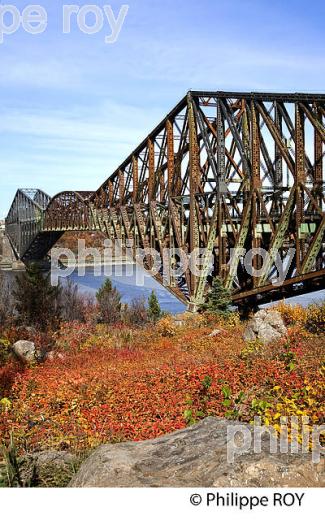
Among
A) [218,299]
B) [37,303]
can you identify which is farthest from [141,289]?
[218,299]

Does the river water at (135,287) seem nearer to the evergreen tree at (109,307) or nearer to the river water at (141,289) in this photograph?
the river water at (141,289)

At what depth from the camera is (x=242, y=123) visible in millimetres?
20312

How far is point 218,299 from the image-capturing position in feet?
70.1

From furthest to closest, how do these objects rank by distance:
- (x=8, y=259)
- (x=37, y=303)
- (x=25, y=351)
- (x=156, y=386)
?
(x=8, y=259) < (x=37, y=303) < (x=25, y=351) < (x=156, y=386)

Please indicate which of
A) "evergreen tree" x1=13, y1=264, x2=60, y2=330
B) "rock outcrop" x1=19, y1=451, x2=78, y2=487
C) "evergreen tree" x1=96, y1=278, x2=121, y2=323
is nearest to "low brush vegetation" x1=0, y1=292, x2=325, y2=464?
"rock outcrop" x1=19, y1=451, x2=78, y2=487

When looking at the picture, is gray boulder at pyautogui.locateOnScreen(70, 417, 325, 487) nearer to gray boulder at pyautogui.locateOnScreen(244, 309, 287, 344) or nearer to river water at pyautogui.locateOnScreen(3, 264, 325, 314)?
gray boulder at pyautogui.locateOnScreen(244, 309, 287, 344)

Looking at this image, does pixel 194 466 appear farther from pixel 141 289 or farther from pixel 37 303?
pixel 141 289

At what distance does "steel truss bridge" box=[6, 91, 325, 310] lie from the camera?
17.1m

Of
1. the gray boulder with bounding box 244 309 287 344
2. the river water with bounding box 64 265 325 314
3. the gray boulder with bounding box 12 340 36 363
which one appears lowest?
the river water with bounding box 64 265 325 314

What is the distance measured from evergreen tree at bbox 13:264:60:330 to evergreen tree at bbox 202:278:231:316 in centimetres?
730

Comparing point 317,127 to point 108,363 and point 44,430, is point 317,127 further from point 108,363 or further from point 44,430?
point 44,430

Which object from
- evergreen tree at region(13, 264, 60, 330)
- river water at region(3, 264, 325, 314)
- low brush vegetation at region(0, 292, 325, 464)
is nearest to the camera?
low brush vegetation at region(0, 292, 325, 464)

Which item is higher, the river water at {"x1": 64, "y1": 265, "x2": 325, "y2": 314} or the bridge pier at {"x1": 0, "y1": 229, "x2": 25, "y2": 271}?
the bridge pier at {"x1": 0, "y1": 229, "x2": 25, "y2": 271}

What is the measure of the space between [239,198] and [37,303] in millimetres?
10476
